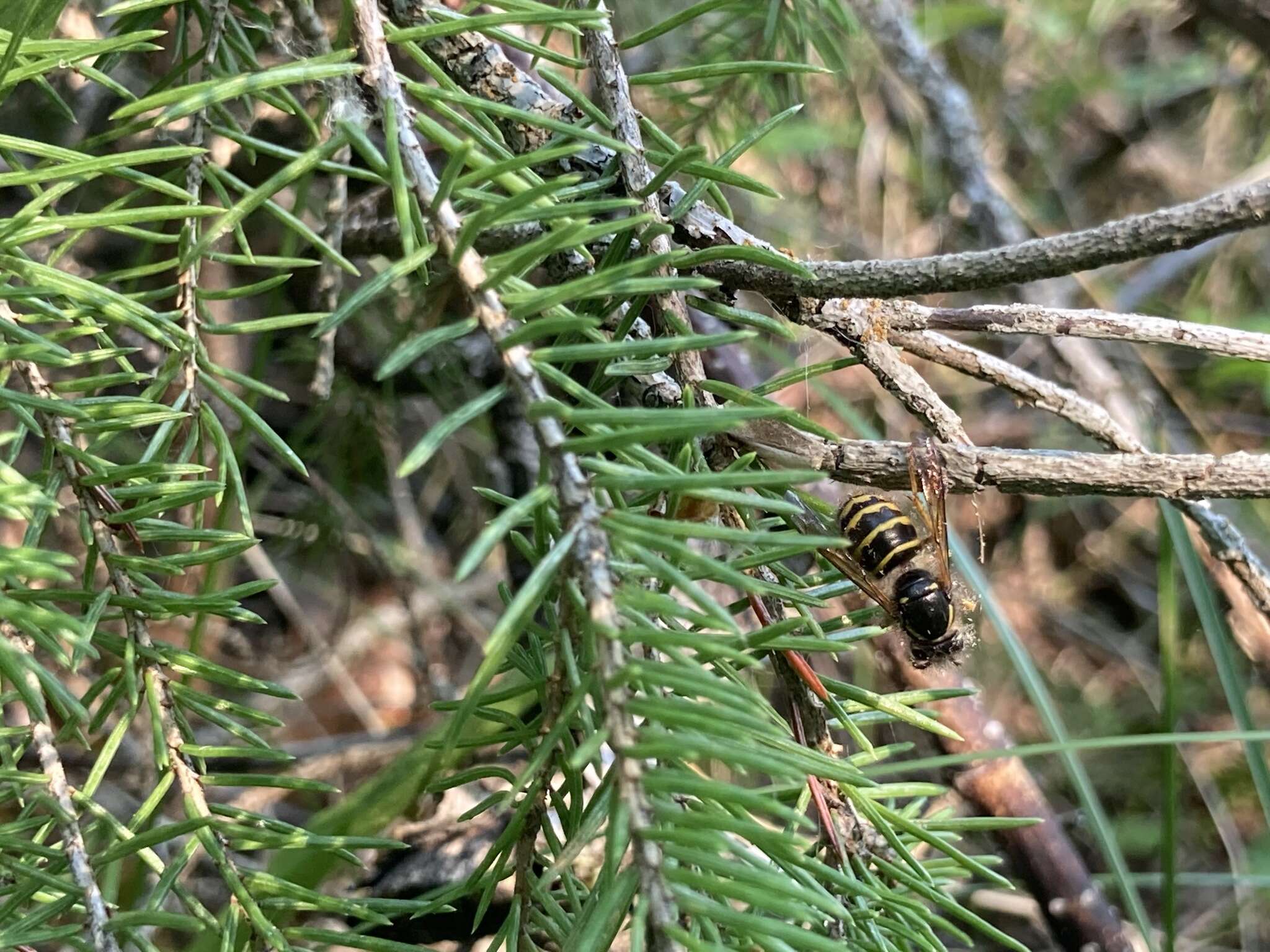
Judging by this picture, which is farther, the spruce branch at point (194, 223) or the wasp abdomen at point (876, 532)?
the wasp abdomen at point (876, 532)

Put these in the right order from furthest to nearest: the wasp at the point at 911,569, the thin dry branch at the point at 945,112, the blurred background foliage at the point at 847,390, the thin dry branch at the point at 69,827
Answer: the thin dry branch at the point at 945,112, the blurred background foliage at the point at 847,390, the wasp at the point at 911,569, the thin dry branch at the point at 69,827

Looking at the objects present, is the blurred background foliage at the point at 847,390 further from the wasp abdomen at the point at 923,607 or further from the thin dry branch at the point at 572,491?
the wasp abdomen at the point at 923,607

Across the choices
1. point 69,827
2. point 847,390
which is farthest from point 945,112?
point 69,827

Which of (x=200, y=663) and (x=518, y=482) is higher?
(x=518, y=482)

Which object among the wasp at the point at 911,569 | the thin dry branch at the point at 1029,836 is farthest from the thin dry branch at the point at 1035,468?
the thin dry branch at the point at 1029,836

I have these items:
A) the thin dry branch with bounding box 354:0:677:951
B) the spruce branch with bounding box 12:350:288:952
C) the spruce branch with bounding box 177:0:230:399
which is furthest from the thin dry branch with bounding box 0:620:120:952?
the thin dry branch with bounding box 354:0:677:951

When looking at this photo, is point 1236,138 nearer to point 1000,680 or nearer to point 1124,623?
point 1124,623

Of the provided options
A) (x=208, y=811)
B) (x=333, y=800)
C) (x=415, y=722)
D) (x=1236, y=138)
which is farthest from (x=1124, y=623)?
(x=208, y=811)

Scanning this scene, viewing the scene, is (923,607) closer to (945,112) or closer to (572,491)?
(572,491)
